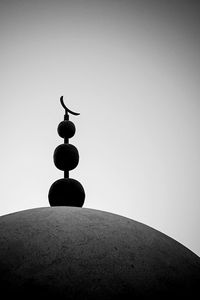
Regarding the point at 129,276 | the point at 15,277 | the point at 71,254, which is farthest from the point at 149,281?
the point at 15,277

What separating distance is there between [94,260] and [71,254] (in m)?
0.17

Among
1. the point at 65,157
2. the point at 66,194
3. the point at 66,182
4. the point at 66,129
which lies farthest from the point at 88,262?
the point at 66,129

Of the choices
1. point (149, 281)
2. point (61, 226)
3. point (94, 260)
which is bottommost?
point (149, 281)

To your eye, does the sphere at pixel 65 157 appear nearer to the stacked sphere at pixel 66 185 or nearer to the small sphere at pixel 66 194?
the stacked sphere at pixel 66 185

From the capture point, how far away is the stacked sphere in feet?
11.4

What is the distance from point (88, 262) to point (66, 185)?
193 centimetres

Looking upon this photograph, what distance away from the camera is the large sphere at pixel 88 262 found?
1481 millimetres

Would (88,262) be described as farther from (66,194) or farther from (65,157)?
(65,157)

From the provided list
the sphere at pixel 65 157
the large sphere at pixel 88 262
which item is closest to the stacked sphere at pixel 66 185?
the sphere at pixel 65 157

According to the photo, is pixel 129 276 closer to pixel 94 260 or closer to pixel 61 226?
pixel 94 260

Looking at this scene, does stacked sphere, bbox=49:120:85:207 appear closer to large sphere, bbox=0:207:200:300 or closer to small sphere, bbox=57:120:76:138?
small sphere, bbox=57:120:76:138

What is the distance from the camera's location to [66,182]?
3.57 metres

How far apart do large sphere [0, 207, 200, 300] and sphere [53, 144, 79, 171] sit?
1.57m

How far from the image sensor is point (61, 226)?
6.91 ft
